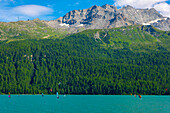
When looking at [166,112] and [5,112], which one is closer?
[5,112]

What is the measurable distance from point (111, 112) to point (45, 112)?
32.1 metres

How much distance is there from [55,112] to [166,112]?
186 feet

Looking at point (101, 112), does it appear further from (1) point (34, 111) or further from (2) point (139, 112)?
(1) point (34, 111)

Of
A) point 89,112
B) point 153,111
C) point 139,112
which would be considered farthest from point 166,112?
point 89,112

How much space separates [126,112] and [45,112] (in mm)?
40112

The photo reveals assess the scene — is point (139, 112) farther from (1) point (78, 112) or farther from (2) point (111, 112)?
(1) point (78, 112)

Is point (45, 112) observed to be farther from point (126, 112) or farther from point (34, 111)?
point (126, 112)

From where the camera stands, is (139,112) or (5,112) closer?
(5,112)

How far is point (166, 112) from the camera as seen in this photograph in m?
122

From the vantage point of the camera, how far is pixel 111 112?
Answer: 116m

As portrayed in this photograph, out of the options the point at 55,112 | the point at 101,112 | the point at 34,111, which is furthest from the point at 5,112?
the point at 101,112

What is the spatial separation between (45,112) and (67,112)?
10614 mm

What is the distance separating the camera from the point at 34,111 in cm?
11681

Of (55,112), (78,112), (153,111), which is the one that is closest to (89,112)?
(78,112)
